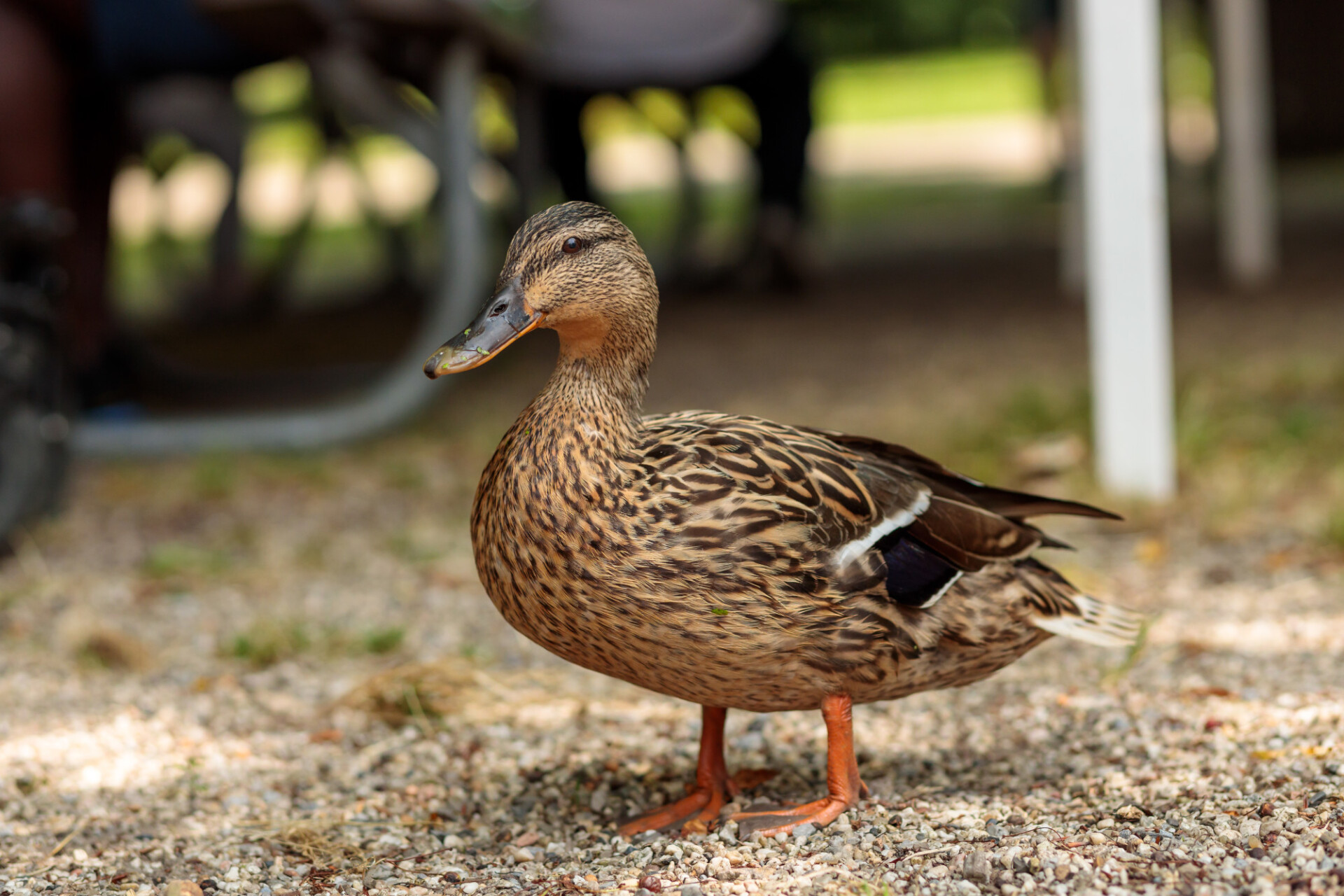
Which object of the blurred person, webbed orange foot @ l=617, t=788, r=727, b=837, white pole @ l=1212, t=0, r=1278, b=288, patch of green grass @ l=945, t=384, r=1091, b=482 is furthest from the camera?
white pole @ l=1212, t=0, r=1278, b=288

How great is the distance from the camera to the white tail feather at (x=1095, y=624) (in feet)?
8.65

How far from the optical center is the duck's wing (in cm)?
236

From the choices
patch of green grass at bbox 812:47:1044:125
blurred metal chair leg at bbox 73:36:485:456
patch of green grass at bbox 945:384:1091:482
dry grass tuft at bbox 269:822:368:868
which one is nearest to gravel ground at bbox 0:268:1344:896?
dry grass tuft at bbox 269:822:368:868

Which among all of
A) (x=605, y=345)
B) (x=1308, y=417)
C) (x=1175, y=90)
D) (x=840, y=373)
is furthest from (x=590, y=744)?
(x=1175, y=90)

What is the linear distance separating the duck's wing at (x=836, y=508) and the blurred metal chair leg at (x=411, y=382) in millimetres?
2990

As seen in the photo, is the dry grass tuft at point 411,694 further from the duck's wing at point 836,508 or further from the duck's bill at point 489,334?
the duck's bill at point 489,334

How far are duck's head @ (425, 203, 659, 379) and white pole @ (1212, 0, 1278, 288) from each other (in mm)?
5529

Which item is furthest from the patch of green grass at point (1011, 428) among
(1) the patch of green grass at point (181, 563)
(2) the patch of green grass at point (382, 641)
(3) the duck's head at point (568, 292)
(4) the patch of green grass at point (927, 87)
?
(4) the patch of green grass at point (927, 87)

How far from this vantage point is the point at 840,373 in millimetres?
6547

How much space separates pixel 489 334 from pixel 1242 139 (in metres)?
5.85

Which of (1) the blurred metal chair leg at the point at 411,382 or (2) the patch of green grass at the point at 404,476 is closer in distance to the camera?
(2) the patch of green grass at the point at 404,476

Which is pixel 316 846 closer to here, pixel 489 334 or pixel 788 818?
pixel 788 818

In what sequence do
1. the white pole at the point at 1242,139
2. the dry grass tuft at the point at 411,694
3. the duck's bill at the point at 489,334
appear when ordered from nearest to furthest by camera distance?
the duck's bill at the point at 489,334 < the dry grass tuft at the point at 411,694 < the white pole at the point at 1242,139

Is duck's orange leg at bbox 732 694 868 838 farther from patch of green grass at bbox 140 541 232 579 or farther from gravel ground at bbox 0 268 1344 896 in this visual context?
patch of green grass at bbox 140 541 232 579
